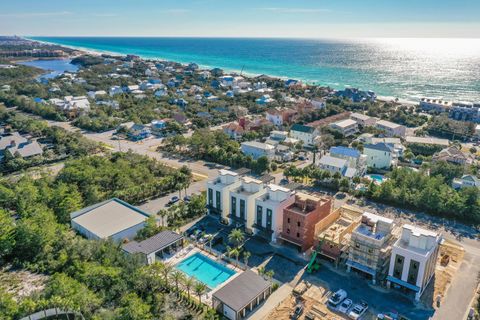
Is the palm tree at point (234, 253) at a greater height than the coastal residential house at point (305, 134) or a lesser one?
lesser

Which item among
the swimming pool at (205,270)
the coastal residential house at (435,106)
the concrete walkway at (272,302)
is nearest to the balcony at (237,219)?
the swimming pool at (205,270)

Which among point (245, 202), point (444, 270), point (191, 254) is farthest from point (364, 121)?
point (191, 254)

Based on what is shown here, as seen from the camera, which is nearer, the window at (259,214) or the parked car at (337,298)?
the parked car at (337,298)

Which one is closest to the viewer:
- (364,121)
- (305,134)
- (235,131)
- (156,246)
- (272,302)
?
(272,302)

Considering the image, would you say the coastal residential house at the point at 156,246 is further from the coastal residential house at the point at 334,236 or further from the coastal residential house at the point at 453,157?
the coastal residential house at the point at 453,157

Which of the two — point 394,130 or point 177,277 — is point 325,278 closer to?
point 177,277

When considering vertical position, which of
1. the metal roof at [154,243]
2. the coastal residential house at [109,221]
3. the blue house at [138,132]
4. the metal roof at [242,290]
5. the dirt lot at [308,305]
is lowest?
the dirt lot at [308,305]

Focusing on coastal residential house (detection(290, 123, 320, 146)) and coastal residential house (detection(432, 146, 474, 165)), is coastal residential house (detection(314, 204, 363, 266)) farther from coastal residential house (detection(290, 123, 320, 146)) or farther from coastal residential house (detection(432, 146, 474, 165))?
coastal residential house (detection(290, 123, 320, 146))
